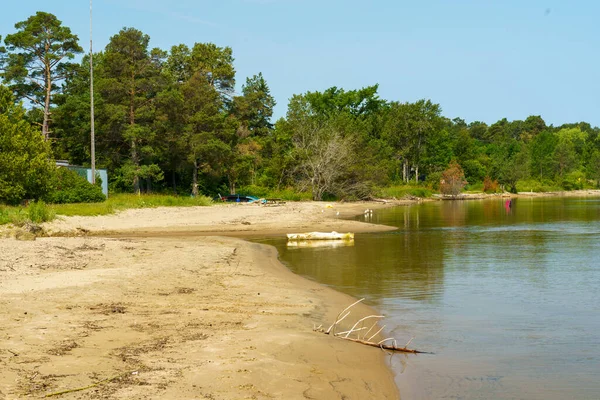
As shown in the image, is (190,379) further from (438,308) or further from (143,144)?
(143,144)

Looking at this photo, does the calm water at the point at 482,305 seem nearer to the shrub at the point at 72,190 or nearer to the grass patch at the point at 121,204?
the grass patch at the point at 121,204

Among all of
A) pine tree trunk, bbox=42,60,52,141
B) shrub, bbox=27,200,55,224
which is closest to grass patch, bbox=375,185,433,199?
pine tree trunk, bbox=42,60,52,141

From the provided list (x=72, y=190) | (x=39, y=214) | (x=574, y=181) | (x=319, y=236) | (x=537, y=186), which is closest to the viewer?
(x=39, y=214)

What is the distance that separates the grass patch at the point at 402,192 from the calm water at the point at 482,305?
54262 mm

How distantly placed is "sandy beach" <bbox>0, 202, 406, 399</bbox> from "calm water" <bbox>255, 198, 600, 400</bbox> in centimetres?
125

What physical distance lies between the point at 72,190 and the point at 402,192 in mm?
58663

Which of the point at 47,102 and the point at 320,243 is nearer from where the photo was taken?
the point at 320,243

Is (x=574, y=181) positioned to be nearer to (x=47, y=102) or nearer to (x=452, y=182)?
(x=452, y=182)

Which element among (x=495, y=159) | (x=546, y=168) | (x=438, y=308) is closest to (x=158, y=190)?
(x=438, y=308)

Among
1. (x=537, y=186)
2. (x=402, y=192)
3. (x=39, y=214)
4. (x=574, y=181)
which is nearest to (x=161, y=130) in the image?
(x=39, y=214)

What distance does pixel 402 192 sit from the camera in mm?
94125

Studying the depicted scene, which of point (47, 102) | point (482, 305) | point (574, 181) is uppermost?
point (47, 102)

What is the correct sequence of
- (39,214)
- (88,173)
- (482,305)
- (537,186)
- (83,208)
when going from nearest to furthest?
(482,305), (39,214), (83,208), (88,173), (537,186)

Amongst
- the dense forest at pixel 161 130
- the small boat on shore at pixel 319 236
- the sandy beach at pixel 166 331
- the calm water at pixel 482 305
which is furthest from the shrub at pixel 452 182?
the sandy beach at pixel 166 331
